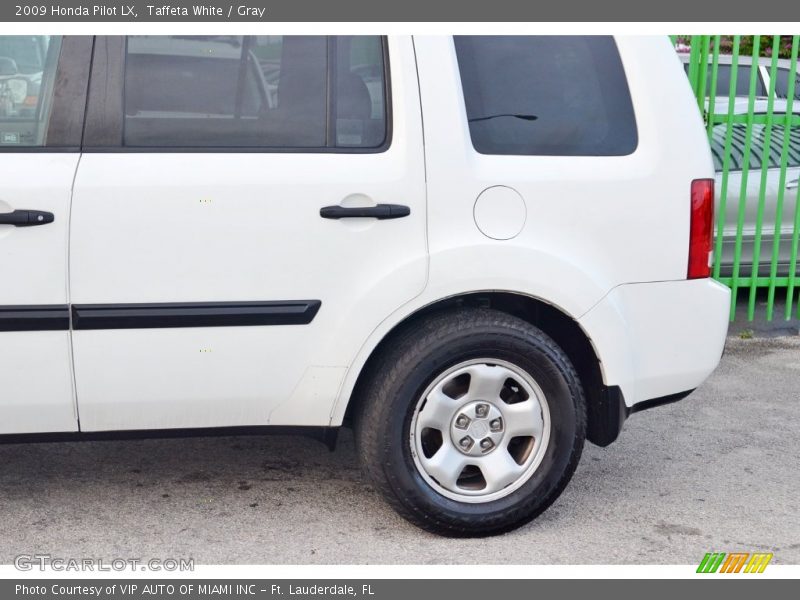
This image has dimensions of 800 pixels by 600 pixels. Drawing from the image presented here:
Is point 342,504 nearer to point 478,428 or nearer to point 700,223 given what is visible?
point 478,428

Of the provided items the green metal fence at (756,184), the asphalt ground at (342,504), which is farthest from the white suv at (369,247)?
the green metal fence at (756,184)

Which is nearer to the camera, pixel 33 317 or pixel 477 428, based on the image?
pixel 33 317

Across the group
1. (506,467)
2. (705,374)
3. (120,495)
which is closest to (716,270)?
(705,374)

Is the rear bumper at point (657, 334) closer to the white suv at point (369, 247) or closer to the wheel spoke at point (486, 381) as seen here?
the white suv at point (369, 247)

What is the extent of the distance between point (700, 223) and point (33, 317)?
6.83 feet

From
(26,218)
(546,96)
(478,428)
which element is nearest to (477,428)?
(478,428)

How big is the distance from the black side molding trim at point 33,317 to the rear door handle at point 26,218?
24 centimetres

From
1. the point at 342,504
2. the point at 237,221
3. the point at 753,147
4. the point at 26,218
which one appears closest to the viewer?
the point at 26,218

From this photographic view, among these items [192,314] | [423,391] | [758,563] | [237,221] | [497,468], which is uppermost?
[237,221]

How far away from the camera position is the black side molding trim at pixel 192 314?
312 centimetres

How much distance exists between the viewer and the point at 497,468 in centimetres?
344

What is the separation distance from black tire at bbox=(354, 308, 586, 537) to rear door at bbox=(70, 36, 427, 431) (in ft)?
0.50
